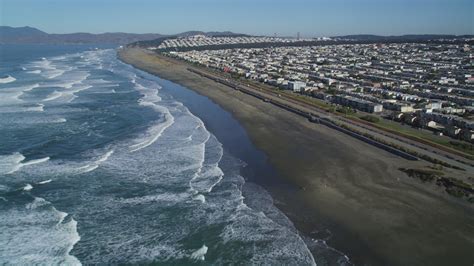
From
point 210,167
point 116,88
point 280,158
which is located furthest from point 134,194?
point 116,88

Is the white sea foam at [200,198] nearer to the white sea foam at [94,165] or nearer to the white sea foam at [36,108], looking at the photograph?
the white sea foam at [94,165]

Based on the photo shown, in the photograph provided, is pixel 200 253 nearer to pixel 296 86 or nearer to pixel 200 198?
pixel 200 198

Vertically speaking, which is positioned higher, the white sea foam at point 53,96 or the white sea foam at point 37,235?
the white sea foam at point 37,235

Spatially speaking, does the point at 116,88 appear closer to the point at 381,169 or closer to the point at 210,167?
the point at 210,167

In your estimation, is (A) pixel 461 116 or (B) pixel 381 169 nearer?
(B) pixel 381 169

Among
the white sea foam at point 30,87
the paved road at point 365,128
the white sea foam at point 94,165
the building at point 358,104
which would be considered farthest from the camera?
the white sea foam at point 30,87

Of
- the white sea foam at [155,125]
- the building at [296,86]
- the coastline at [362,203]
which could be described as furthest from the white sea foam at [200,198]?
the building at [296,86]
